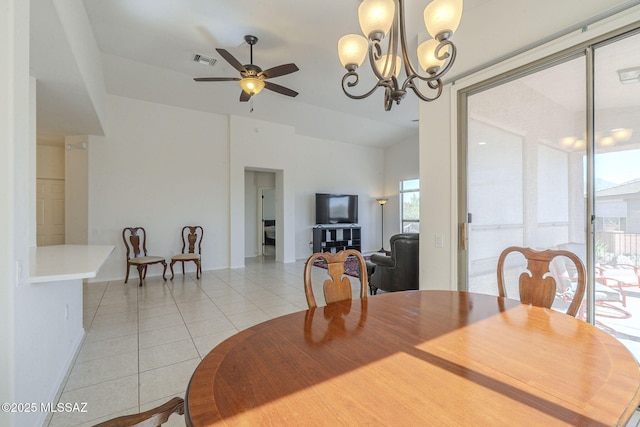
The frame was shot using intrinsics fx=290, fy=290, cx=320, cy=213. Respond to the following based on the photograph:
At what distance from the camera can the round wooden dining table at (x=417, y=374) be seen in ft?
2.24

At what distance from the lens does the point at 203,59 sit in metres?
4.33

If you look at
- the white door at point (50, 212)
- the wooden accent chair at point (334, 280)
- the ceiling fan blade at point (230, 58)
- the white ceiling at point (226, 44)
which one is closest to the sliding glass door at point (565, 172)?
the white ceiling at point (226, 44)

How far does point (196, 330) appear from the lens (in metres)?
3.00

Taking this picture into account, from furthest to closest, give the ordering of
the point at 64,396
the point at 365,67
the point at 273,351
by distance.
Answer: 1. the point at 365,67
2. the point at 64,396
3. the point at 273,351

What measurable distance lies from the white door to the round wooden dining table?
667 centimetres

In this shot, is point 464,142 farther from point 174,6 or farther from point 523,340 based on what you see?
point 174,6

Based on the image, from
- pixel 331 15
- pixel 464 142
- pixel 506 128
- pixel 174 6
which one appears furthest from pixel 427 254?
pixel 174 6

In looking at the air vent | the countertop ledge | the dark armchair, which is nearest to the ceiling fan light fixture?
the air vent

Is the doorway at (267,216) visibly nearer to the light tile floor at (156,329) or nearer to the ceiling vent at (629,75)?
the light tile floor at (156,329)

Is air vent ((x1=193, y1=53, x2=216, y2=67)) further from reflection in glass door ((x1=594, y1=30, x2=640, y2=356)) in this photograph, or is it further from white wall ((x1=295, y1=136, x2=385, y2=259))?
reflection in glass door ((x1=594, y1=30, x2=640, y2=356))

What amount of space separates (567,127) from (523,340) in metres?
1.84

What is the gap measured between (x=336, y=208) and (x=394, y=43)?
21.1 feet

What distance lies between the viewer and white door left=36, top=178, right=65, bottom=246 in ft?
18.4

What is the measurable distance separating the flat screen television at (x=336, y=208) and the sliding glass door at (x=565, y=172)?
517cm
